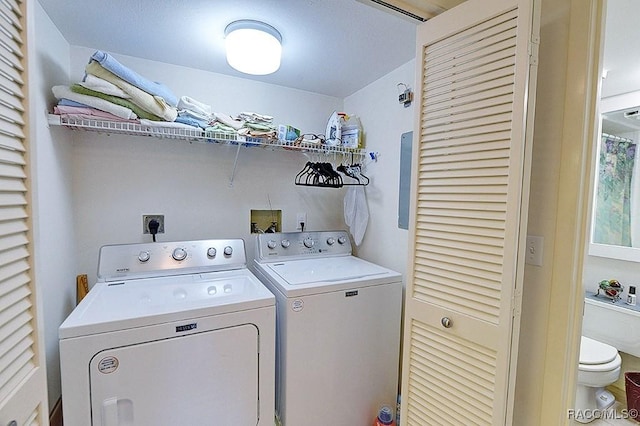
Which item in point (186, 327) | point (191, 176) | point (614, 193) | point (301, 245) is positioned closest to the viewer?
point (186, 327)

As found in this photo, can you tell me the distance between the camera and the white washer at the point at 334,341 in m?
1.54

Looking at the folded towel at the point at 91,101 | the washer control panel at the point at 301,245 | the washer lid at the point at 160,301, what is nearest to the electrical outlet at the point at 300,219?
the washer control panel at the point at 301,245

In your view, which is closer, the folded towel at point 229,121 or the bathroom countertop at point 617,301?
the folded towel at point 229,121

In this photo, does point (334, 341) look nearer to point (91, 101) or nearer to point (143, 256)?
point (143, 256)

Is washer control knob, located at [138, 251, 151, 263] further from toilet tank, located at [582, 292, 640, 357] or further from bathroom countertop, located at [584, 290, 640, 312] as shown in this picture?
bathroom countertop, located at [584, 290, 640, 312]

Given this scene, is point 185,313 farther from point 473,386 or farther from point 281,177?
point 281,177

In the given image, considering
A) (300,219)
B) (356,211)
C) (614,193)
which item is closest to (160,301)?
(300,219)

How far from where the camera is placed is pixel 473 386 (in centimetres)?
108

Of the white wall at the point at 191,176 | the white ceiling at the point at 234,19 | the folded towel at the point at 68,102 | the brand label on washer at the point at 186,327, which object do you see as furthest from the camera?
the white wall at the point at 191,176

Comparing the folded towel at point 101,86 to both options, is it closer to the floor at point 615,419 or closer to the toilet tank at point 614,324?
the toilet tank at point 614,324

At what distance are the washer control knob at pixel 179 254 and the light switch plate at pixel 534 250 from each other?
177 centimetres

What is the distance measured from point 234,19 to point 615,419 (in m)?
3.53

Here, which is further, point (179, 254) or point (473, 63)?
point (179, 254)

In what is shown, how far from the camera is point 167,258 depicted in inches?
69.2
